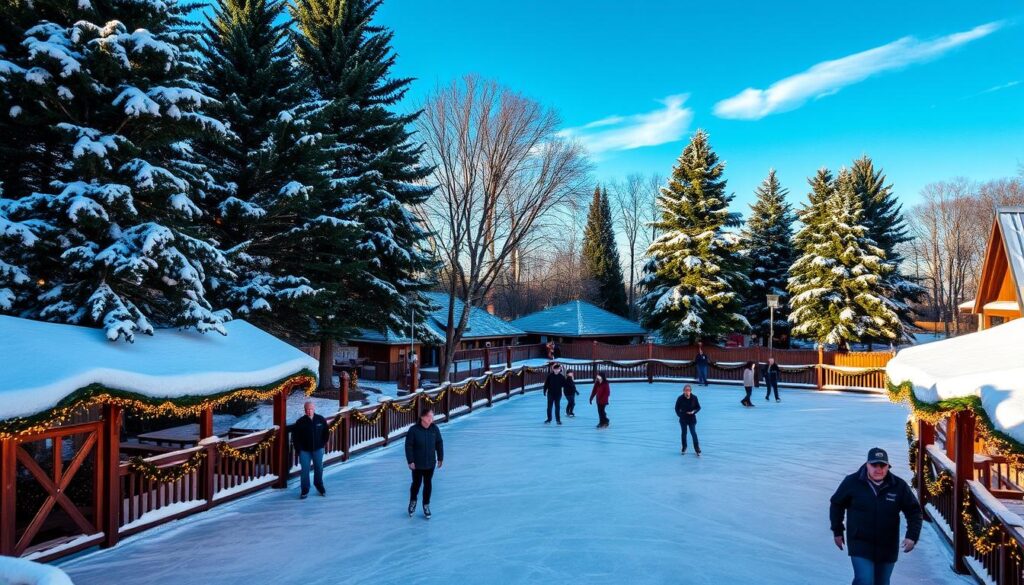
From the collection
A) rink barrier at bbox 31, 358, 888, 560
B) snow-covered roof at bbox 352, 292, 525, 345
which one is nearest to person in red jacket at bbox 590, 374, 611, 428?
rink barrier at bbox 31, 358, 888, 560

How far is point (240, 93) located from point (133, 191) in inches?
400

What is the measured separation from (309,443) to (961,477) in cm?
950

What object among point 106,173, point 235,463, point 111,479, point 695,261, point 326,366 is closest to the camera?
point 111,479

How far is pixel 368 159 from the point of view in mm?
23484

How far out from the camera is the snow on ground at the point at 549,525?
23.9ft

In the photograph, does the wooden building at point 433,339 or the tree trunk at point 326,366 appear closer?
the tree trunk at point 326,366

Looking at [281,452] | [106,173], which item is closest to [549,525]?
[281,452]

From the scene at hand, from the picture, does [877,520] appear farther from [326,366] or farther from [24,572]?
[326,366]

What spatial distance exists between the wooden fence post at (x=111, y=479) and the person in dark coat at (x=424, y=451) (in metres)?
3.87

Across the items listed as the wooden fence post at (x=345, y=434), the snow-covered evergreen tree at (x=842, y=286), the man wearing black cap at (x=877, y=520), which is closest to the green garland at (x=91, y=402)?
the wooden fence post at (x=345, y=434)

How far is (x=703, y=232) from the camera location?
115ft

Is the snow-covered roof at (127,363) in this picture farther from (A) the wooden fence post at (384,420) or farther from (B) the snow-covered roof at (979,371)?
(B) the snow-covered roof at (979,371)

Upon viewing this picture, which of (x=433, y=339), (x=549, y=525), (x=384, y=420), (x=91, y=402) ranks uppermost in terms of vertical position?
(x=91, y=402)

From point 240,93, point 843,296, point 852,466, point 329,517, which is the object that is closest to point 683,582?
point 329,517
